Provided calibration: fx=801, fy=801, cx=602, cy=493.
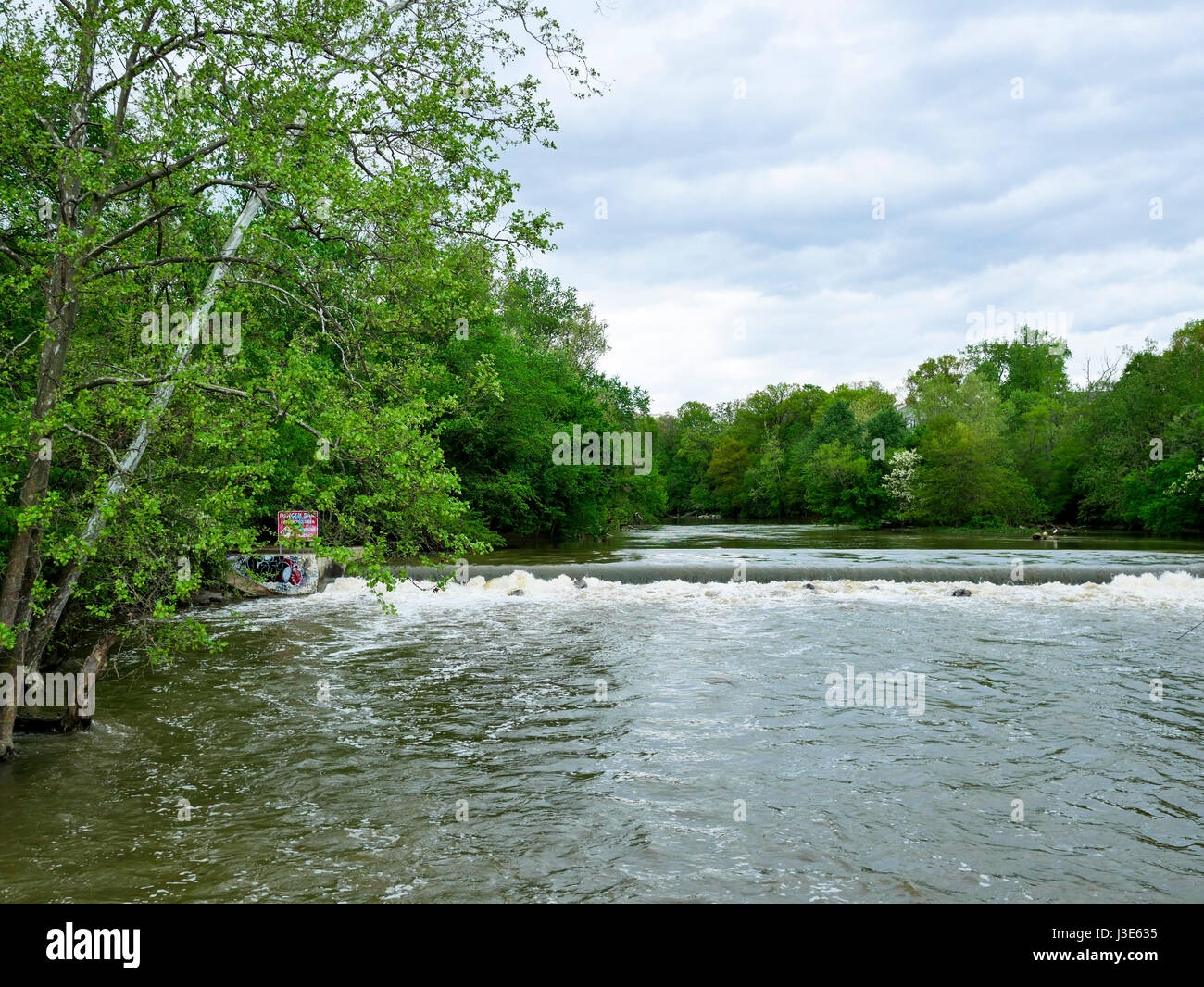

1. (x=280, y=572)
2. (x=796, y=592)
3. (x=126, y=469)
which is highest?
(x=126, y=469)

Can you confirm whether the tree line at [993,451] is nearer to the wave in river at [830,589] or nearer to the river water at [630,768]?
the wave in river at [830,589]

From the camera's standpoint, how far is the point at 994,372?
295ft

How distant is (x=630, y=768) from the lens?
7.62 m

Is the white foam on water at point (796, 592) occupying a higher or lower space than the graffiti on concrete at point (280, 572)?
lower

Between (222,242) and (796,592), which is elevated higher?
(222,242)

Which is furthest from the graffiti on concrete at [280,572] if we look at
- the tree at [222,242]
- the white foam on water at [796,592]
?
the tree at [222,242]

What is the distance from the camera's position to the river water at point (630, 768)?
5.45 metres

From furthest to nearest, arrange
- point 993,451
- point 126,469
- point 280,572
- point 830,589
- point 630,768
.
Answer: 1. point 993,451
2. point 830,589
3. point 280,572
4. point 630,768
5. point 126,469

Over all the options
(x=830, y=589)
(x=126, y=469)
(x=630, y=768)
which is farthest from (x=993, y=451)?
(x=126, y=469)

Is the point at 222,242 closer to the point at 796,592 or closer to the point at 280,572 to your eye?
the point at 280,572

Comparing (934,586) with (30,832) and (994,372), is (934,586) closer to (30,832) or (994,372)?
(30,832)

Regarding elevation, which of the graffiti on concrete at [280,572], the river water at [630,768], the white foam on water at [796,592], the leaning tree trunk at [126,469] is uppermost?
the leaning tree trunk at [126,469]

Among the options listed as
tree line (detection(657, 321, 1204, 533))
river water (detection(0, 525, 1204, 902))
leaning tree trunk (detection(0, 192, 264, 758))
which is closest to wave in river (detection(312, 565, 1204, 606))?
river water (detection(0, 525, 1204, 902))
